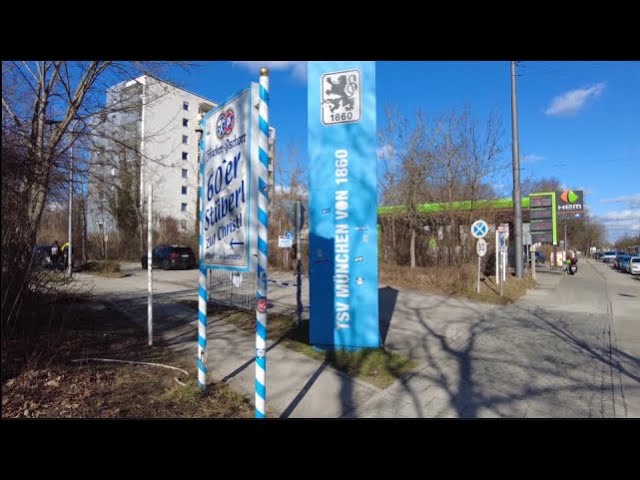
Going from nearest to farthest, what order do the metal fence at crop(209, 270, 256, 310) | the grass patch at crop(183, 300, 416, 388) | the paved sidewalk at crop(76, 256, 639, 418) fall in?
1. the paved sidewalk at crop(76, 256, 639, 418)
2. the grass patch at crop(183, 300, 416, 388)
3. the metal fence at crop(209, 270, 256, 310)

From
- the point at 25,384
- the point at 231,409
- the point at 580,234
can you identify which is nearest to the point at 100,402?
the point at 25,384

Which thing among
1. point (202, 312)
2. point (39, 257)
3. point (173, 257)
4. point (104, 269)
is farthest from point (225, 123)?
point (173, 257)

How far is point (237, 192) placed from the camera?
397 cm

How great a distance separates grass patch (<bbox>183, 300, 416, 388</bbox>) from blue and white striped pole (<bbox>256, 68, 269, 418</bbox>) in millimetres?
1957

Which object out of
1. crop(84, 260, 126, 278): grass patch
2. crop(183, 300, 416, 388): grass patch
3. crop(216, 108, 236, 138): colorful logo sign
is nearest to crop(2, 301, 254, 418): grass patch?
crop(183, 300, 416, 388): grass patch

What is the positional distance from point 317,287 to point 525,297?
36.3 feet

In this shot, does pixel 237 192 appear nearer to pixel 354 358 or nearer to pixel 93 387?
pixel 93 387

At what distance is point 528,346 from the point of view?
6.83 meters

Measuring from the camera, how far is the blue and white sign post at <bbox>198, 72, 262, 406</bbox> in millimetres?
3475

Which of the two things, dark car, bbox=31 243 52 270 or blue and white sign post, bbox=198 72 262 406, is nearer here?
blue and white sign post, bbox=198 72 262 406

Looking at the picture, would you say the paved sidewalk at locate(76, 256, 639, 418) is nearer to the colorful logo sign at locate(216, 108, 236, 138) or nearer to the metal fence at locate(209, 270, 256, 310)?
the metal fence at locate(209, 270, 256, 310)

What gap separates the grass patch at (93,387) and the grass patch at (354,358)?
1723 mm

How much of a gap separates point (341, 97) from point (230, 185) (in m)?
3.02
